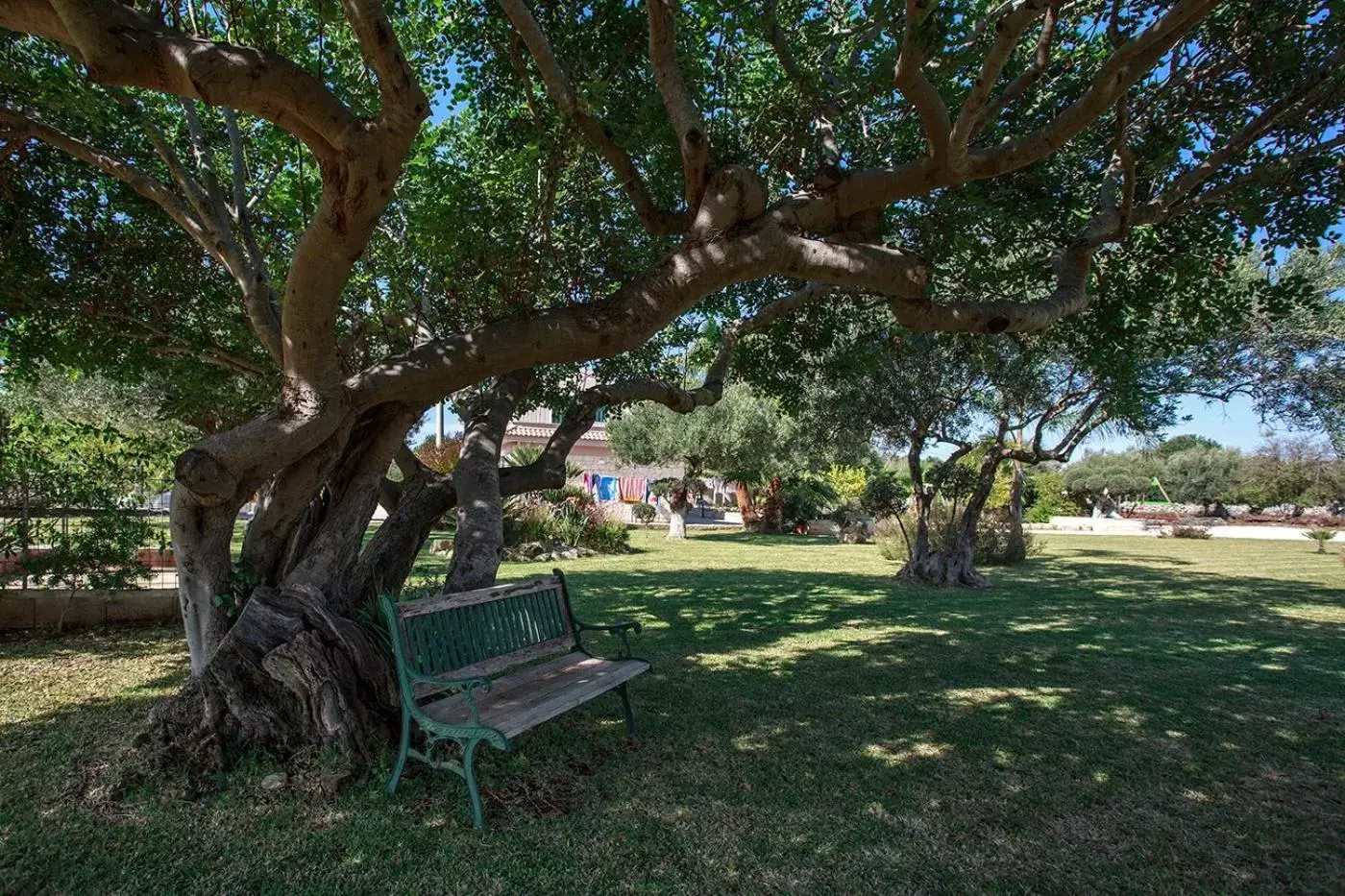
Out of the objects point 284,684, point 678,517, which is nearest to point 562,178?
point 284,684

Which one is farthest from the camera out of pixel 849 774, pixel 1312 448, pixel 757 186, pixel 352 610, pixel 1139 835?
pixel 1312 448

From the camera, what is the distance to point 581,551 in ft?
54.5

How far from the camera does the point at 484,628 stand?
4242 millimetres

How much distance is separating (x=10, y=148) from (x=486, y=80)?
357 centimetres

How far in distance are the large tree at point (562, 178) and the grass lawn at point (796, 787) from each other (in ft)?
2.47

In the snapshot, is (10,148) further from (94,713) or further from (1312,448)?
(1312,448)

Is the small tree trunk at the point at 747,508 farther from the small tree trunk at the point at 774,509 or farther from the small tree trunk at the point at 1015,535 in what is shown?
the small tree trunk at the point at 1015,535

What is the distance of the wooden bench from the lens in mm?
3330

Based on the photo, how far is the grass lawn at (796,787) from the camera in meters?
2.81

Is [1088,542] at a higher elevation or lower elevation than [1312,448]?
lower

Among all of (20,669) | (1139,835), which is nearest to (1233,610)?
(1139,835)

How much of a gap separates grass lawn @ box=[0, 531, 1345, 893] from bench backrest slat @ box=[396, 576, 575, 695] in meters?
0.53

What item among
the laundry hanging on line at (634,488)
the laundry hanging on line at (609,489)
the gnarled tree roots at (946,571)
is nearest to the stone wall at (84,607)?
the gnarled tree roots at (946,571)

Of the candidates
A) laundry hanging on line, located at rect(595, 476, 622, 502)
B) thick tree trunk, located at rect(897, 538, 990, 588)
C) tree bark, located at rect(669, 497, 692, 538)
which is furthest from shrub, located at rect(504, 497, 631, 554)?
laundry hanging on line, located at rect(595, 476, 622, 502)
